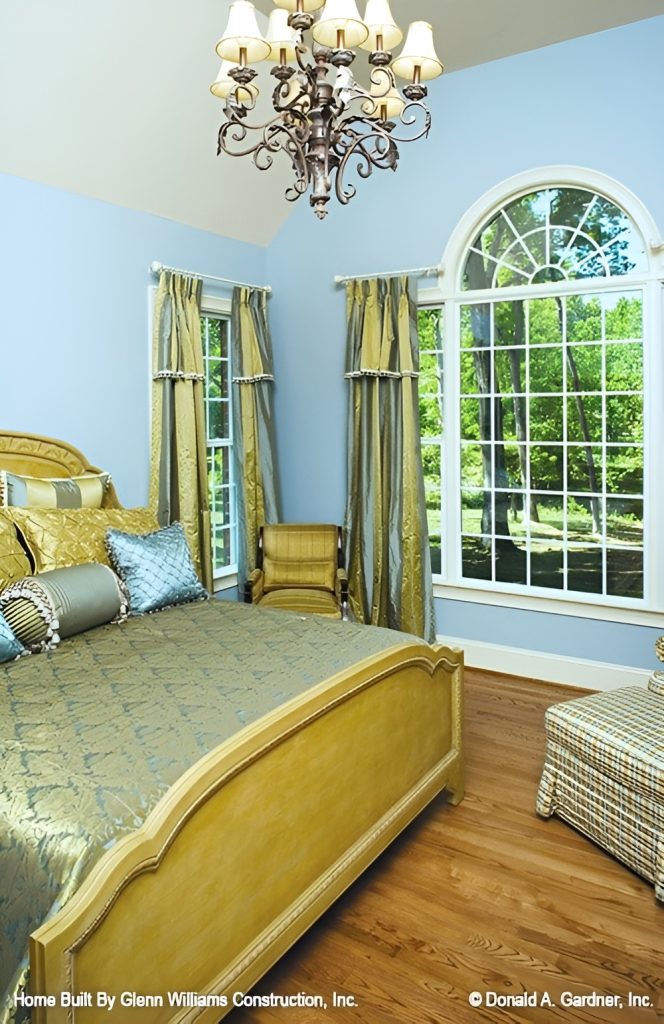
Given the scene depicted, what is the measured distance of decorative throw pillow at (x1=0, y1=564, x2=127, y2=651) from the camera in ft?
8.50

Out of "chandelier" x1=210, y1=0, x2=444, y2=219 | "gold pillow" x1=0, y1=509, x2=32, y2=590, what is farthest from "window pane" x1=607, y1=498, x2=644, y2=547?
"gold pillow" x1=0, y1=509, x2=32, y2=590

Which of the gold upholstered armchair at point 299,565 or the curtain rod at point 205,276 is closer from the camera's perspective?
the curtain rod at point 205,276

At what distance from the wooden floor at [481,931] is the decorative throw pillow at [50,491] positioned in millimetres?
1958

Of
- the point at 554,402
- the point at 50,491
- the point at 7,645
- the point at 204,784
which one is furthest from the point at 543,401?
the point at 204,784

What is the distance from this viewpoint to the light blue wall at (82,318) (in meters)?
3.45

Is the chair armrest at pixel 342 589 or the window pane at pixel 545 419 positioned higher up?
the window pane at pixel 545 419

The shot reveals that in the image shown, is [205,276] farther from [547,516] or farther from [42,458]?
[547,516]

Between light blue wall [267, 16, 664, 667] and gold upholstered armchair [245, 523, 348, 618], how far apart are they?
0.47 metres

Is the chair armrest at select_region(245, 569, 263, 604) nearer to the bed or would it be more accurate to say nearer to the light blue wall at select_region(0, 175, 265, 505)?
the light blue wall at select_region(0, 175, 265, 505)

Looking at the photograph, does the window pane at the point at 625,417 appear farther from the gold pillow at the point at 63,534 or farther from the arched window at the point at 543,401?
the gold pillow at the point at 63,534

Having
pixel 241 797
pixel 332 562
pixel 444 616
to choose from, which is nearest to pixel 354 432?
pixel 332 562

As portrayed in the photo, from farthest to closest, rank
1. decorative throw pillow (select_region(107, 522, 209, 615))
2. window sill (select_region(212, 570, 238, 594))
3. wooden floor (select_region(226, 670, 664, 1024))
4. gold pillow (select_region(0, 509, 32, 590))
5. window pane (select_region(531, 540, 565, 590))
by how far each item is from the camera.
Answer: window sill (select_region(212, 570, 238, 594)) < window pane (select_region(531, 540, 565, 590)) < decorative throw pillow (select_region(107, 522, 209, 615)) < gold pillow (select_region(0, 509, 32, 590)) < wooden floor (select_region(226, 670, 664, 1024))

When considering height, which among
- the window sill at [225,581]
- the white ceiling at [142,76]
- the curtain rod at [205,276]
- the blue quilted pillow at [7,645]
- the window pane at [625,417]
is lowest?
the window sill at [225,581]

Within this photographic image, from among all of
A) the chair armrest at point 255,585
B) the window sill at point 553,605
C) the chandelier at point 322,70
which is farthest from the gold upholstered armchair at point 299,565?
the chandelier at point 322,70
